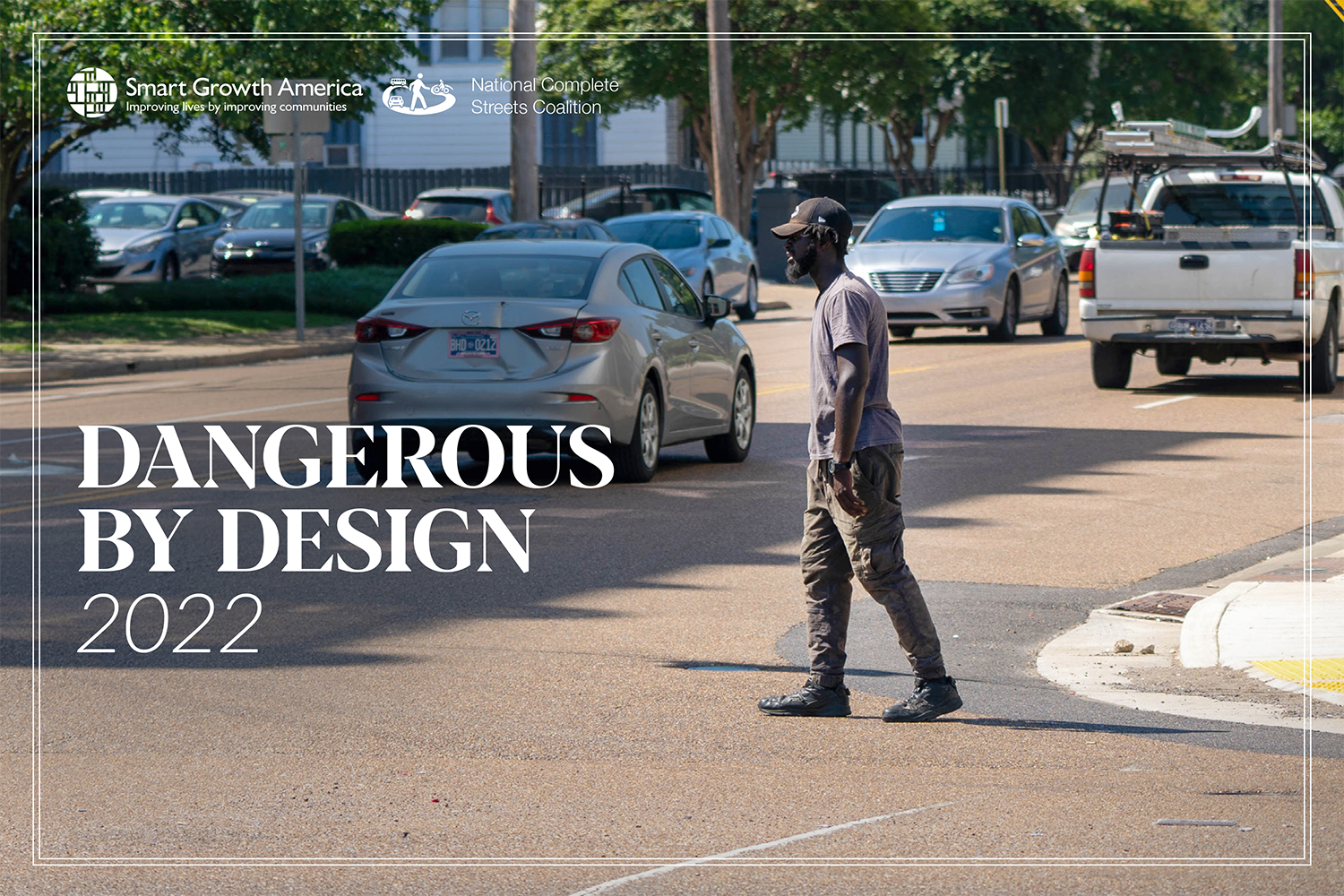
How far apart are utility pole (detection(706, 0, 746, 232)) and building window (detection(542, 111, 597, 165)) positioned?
22209mm

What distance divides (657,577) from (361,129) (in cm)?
4976

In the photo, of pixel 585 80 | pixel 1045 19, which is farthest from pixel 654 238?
pixel 1045 19

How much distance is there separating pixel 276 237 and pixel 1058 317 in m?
13.9

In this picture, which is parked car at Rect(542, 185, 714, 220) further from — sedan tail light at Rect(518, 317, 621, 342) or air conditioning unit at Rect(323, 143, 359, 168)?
sedan tail light at Rect(518, 317, 621, 342)

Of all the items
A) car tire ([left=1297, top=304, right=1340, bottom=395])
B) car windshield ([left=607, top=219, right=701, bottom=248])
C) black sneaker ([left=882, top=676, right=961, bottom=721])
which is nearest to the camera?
black sneaker ([left=882, top=676, right=961, bottom=721])

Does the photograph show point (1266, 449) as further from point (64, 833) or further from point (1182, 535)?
point (64, 833)

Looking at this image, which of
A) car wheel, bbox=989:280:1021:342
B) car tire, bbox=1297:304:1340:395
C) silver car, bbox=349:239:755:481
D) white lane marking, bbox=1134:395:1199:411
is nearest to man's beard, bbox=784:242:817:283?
silver car, bbox=349:239:755:481

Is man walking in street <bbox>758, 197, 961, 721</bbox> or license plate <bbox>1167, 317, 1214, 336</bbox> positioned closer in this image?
man walking in street <bbox>758, 197, 961, 721</bbox>

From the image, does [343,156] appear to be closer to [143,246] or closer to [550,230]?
[143,246]

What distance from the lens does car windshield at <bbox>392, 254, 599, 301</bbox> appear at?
13039mm

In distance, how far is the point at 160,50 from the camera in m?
25.3

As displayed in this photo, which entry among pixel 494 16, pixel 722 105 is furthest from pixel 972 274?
pixel 494 16

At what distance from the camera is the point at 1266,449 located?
14.8 metres

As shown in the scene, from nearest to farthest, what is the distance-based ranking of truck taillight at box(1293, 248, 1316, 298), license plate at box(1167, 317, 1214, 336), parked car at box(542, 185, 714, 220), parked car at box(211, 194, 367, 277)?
truck taillight at box(1293, 248, 1316, 298) < license plate at box(1167, 317, 1214, 336) < parked car at box(211, 194, 367, 277) < parked car at box(542, 185, 714, 220)
